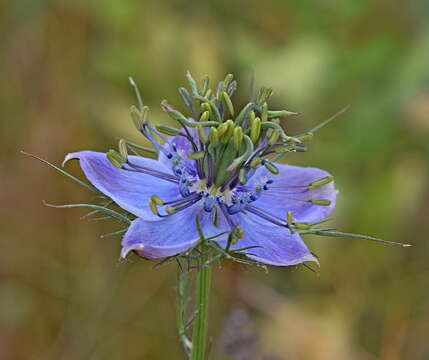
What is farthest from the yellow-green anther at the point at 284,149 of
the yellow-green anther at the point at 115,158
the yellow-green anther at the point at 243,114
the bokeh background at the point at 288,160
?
the bokeh background at the point at 288,160

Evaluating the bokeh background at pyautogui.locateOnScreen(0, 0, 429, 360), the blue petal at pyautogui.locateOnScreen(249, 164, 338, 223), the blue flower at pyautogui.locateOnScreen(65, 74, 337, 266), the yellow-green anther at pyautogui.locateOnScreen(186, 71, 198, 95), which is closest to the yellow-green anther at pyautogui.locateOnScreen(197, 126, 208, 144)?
the blue flower at pyautogui.locateOnScreen(65, 74, 337, 266)

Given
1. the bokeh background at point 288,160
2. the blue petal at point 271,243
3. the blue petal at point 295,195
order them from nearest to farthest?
the blue petal at point 271,243
the blue petal at point 295,195
the bokeh background at point 288,160

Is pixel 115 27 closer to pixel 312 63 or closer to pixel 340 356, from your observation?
pixel 312 63

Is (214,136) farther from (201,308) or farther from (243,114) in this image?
(201,308)

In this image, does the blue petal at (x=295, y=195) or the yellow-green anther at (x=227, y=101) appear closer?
the yellow-green anther at (x=227, y=101)

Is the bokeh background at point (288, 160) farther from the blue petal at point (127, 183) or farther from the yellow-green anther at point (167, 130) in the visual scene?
the yellow-green anther at point (167, 130)

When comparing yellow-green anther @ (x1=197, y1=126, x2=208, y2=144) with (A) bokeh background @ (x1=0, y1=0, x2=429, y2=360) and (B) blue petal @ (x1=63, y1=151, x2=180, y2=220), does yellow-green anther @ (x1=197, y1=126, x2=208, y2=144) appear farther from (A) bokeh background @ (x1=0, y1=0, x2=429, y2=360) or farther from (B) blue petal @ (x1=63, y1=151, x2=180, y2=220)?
(A) bokeh background @ (x1=0, y1=0, x2=429, y2=360)

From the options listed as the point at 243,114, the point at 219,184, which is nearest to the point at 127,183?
the point at 219,184
